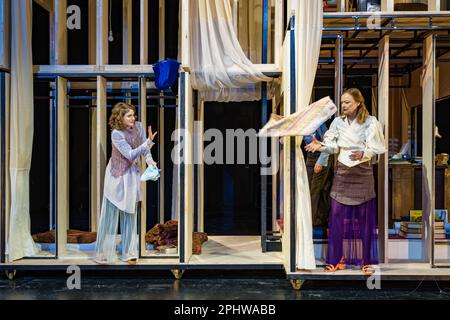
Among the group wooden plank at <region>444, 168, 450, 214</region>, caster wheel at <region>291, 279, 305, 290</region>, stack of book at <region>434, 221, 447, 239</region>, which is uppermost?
wooden plank at <region>444, 168, 450, 214</region>

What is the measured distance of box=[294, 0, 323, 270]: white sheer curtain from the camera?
166 inches

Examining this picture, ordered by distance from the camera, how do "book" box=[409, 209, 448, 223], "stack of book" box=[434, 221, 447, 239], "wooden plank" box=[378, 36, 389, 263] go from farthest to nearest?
"book" box=[409, 209, 448, 223], "stack of book" box=[434, 221, 447, 239], "wooden plank" box=[378, 36, 389, 263]

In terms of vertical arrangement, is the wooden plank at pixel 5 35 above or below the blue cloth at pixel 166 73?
above

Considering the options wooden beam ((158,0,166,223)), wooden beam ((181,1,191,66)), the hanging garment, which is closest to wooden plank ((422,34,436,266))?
the hanging garment

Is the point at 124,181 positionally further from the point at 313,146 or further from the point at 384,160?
the point at 384,160

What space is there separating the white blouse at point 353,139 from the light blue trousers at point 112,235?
1.86 m

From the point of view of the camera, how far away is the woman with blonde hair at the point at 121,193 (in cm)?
453

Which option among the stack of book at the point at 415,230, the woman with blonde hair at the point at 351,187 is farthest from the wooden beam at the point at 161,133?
the stack of book at the point at 415,230

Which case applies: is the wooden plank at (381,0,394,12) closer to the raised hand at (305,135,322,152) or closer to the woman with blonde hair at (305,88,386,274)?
the woman with blonde hair at (305,88,386,274)

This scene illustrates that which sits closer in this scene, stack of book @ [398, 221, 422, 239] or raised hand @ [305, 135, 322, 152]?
raised hand @ [305, 135, 322, 152]

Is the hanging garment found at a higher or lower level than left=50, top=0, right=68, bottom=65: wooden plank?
lower

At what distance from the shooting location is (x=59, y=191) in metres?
4.73

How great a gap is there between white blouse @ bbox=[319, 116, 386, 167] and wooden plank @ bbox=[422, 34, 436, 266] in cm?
53

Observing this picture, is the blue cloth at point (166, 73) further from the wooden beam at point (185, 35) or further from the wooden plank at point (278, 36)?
the wooden plank at point (278, 36)
